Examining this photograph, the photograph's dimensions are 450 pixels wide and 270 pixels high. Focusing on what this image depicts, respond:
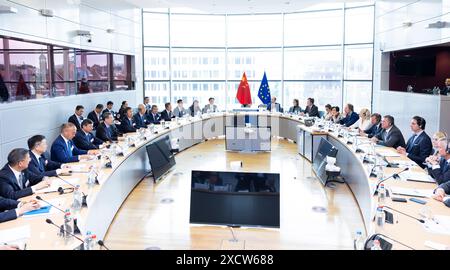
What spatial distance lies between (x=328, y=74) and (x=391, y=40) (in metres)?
2.62

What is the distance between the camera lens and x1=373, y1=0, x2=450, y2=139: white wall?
26.4 ft

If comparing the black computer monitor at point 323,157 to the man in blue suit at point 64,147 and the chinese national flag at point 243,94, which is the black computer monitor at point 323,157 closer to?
the man in blue suit at point 64,147

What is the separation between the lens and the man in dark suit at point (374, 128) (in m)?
7.70

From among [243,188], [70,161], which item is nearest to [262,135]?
[70,161]

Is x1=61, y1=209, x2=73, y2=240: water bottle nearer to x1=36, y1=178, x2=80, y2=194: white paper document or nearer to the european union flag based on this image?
x1=36, y1=178, x2=80, y2=194: white paper document

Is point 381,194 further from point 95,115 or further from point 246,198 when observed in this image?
point 95,115

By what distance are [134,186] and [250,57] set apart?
329 inches

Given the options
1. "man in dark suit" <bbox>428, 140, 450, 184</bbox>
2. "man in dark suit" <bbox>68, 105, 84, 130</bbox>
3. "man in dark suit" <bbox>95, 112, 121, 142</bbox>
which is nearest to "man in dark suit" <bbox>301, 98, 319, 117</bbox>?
"man in dark suit" <bbox>95, 112, 121, 142</bbox>

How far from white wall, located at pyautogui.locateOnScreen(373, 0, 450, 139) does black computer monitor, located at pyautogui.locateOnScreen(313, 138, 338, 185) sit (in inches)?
101

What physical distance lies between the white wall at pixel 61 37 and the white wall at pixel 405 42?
7.67 meters

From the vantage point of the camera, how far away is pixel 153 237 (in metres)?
4.65

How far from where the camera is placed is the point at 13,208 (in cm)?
349

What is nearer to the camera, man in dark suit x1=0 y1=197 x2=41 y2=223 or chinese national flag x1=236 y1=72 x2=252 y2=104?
man in dark suit x1=0 y1=197 x2=41 y2=223

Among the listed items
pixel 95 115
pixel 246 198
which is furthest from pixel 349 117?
pixel 246 198
